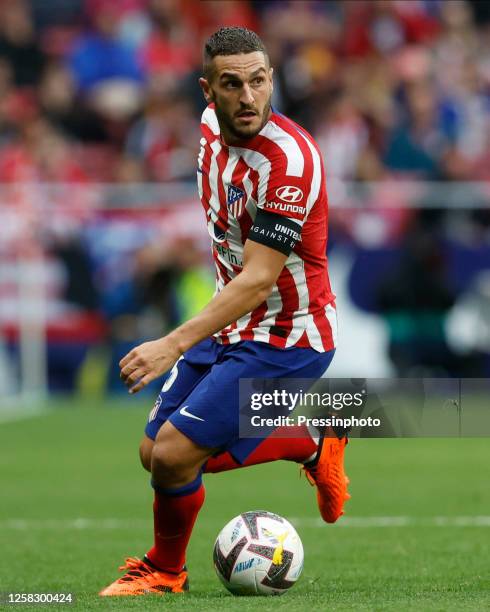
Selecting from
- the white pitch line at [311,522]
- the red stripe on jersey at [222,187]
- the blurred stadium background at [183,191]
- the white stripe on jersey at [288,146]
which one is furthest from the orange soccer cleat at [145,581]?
the blurred stadium background at [183,191]

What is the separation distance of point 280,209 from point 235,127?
40cm

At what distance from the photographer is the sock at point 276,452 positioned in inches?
232

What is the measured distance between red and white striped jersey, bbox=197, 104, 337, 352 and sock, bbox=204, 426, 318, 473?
44 centimetres

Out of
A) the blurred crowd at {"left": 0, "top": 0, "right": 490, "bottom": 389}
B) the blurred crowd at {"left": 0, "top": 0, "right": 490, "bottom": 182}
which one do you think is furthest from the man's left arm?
the blurred crowd at {"left": 0, "top": 0, "right": 490, "bottom": 182}

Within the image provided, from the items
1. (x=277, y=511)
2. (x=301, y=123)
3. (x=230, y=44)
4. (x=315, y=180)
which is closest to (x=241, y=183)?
(x=315, y=180)

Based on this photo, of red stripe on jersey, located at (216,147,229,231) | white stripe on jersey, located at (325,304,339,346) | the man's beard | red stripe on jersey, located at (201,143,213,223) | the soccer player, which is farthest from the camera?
white stripe on jersey, located at (325,304,339,346)

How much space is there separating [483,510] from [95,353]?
7.95 meters

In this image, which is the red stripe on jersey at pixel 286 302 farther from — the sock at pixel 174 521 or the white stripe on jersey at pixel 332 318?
the sock at pixel 174 521

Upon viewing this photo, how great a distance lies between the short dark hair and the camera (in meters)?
5.42

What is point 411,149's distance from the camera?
16.2 m

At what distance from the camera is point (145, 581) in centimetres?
588

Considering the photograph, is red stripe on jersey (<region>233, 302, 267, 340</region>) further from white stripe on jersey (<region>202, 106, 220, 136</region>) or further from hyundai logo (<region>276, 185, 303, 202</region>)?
white stripe on jersey (<region>202, 106, 220, 136</region>)

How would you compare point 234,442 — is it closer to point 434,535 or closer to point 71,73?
point 434,535

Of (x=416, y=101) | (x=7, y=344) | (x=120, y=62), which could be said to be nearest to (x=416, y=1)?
(x=416, y=101)
